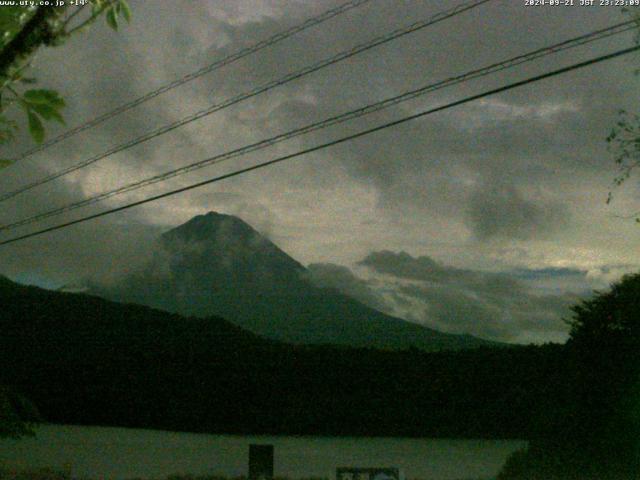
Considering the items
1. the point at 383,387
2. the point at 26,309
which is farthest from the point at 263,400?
the point at 26,309

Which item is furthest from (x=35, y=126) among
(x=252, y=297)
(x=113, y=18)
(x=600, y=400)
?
(x=252, y=297)

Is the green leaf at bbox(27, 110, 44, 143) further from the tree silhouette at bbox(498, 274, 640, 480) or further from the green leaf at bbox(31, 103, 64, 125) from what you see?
the tree silhouette at bbox(498, 274, 640, 480)

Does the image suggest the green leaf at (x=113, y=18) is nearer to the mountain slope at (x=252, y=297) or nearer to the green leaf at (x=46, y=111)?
the green leaf at (x=46, y=111)

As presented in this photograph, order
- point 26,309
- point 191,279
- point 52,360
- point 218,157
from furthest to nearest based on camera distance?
point 191,279, point 26,309, point 52,360, point 218,157

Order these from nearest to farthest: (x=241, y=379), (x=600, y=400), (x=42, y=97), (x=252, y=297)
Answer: (x=42, y=97) → (x=600, y=400) → (x=241, y=379) → (x=252, y=297)

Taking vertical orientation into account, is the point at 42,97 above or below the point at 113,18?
below

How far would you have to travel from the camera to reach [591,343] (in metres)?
11.5

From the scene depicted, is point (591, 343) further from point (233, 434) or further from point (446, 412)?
point (233, 434)

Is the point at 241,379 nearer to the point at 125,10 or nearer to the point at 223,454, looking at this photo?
the point at 223,454

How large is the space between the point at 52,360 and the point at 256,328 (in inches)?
917

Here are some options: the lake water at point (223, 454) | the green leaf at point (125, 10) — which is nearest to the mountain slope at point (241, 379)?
the lake water at point (223, 454)

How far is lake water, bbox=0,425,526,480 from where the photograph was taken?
14062mm

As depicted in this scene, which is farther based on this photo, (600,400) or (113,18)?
(600,400)

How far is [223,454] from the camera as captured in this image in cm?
1534
